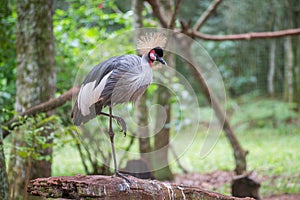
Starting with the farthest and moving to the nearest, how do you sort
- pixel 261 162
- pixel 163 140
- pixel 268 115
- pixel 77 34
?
1. pixel 268 115
2. pixel 261 162
3. pixel 77 34
4. pixel 163 140

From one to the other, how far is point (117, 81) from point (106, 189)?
774 millimetres

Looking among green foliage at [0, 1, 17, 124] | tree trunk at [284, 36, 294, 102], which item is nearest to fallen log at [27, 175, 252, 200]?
green foliage at [0, 1, 17, 124]

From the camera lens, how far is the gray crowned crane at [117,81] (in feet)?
10.7

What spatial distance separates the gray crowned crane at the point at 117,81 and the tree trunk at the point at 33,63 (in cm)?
211

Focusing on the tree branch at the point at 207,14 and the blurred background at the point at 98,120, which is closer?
the blurred background at the point at 98,120

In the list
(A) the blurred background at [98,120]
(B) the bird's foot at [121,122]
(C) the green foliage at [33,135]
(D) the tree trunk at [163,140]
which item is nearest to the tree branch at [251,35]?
(A) the blurred background at [98,120]

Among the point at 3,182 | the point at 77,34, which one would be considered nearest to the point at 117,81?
the point at 3,182

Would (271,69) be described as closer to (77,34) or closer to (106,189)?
(77,34)

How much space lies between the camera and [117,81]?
3273 mm

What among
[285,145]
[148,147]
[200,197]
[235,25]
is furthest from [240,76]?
[200,197]

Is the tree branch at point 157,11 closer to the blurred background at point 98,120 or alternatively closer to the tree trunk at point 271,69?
the blurred background at point 98,120

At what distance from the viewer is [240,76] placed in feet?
57.5

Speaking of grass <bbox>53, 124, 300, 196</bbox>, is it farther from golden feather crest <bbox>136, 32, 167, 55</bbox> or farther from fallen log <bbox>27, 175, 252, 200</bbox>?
golden feather crest <bbox>136, 32, 167, 55</bbox>

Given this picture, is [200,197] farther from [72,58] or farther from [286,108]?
[286,108]
